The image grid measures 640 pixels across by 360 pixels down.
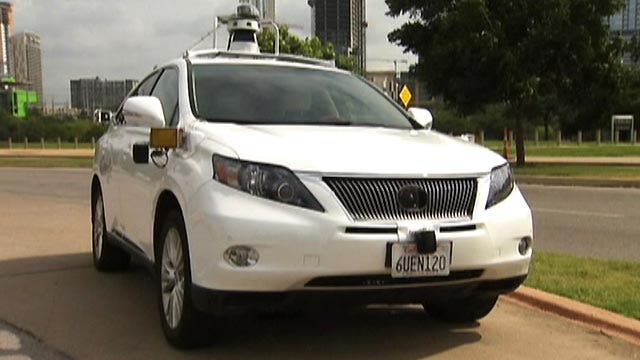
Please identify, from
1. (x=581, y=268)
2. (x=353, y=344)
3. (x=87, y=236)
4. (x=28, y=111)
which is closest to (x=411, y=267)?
(x=353, y=344)

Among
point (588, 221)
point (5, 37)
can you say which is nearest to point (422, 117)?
point (588, 221)

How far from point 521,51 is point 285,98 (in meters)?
17.3

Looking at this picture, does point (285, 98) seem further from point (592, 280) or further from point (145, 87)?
point (592, 280)

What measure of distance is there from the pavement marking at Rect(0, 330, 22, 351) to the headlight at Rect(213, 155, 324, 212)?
1.74m

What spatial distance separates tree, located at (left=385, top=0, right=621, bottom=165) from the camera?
69.4ft

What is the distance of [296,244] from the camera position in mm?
3826

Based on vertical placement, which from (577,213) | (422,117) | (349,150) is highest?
(422,117)

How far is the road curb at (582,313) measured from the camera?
4.85 metres

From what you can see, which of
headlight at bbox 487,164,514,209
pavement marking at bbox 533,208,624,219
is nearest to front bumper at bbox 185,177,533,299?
headlight at bbox 487,164,514,209

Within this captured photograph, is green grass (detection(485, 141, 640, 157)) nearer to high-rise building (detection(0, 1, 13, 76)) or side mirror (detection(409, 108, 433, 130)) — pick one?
side mirror (detection(409, 108, 433, 130))

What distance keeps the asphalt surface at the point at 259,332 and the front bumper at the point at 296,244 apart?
2.12 ft

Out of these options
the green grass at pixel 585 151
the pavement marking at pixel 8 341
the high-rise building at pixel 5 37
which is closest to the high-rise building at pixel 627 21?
the green grass at pixel 585 151

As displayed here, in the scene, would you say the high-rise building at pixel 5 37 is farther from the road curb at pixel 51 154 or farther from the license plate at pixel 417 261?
the license plate at pixel 417 261

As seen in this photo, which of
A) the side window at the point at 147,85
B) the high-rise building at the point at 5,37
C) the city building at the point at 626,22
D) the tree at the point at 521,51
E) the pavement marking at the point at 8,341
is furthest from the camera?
the high-rise building at the point at 5,37
